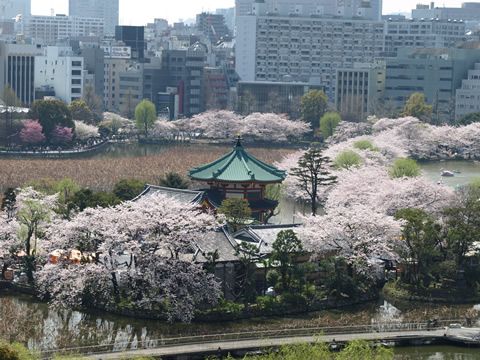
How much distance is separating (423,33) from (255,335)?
3669 inches

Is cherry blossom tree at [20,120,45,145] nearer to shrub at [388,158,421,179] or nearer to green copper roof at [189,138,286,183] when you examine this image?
shrub at [388,158,421,179]

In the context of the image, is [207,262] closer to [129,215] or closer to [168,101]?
[129,215]

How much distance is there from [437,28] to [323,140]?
48.4m

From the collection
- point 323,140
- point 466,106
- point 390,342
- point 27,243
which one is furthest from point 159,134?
point 390,342

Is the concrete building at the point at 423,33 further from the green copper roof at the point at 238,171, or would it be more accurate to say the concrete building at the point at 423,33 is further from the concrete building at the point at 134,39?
the green copper roof at the point at 238,171

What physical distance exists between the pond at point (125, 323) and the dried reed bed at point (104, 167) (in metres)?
17.1

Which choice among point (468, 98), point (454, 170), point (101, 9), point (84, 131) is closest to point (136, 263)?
point (454, 170)

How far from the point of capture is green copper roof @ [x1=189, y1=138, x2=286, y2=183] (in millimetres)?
36500

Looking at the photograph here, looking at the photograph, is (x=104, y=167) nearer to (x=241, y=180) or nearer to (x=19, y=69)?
(x=241, y=180)

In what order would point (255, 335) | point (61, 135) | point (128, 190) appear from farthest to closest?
point (61, 135)
point (128, 190)
point (255, 335)

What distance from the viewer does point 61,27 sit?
148125mm

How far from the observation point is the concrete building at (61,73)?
80562 mm

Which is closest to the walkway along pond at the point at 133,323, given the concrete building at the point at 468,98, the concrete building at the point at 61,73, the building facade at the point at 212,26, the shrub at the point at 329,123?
the shrub at the point at 329,123

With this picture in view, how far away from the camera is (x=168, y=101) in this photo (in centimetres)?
8450
